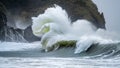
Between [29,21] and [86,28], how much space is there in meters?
42.1

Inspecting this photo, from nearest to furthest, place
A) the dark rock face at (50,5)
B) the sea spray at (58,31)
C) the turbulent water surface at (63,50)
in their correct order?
the turbulent water surface at (63,50), the sea spray at (58,31), the dark rock face at (50,5)

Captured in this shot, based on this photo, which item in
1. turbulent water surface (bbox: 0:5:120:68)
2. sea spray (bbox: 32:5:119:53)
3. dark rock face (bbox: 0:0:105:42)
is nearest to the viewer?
turbulent water surface (bbox: 0:5:120:68)

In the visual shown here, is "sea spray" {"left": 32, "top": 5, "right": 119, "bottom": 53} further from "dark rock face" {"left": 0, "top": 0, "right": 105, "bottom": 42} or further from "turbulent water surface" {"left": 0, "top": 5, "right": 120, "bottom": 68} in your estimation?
"dark rock face" {"left": 0, "top": 0, "right": 105, "bottom": 42}

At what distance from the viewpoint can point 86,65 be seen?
50.4ft

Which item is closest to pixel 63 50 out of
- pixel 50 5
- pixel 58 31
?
pixel 58 31

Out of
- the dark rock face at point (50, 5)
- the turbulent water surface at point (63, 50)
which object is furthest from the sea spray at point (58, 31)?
the dark rock face at point (50, 5)

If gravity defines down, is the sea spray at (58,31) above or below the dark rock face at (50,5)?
below

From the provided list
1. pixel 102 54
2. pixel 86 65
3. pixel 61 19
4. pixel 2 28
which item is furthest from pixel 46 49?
pixel 2 28

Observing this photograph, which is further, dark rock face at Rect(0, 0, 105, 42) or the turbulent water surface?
dark rock face at Rect(0, 0, 105, 42)

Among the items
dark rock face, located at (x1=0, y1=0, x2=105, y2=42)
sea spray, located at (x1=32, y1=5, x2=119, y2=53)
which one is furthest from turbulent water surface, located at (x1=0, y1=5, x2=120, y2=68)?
dark rock face, located at (x1=0, y1=0, x2=105, y2=42)

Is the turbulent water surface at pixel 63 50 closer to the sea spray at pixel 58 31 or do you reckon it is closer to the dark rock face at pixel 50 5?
the sea spray at pixel 58 31

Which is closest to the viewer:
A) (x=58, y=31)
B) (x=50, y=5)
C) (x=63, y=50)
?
(x=63, y=50)

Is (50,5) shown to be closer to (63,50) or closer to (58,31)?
(58,31)

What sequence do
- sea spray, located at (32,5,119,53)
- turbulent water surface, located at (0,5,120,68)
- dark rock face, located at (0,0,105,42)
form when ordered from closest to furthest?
turbulent water surface, located at (0,5,120,68) < sea spray, located at (32,5,119,53) < dark rock face, located at (0,0,105,42)
